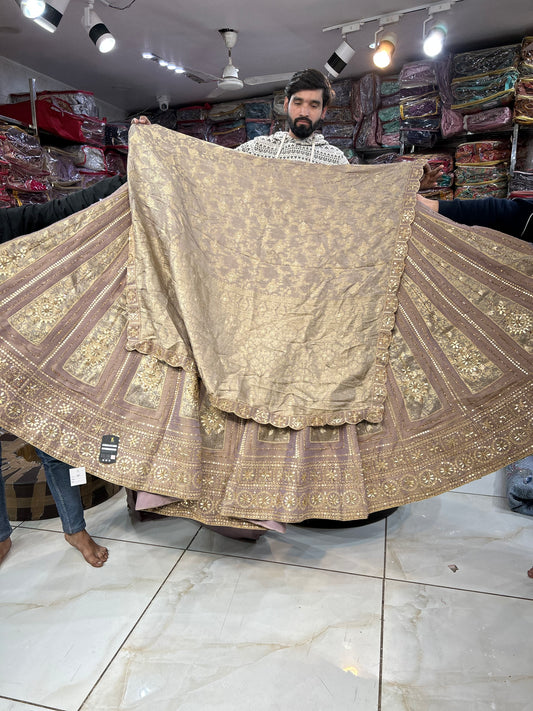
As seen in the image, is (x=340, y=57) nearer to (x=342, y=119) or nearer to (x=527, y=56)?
(x=342, y=119)

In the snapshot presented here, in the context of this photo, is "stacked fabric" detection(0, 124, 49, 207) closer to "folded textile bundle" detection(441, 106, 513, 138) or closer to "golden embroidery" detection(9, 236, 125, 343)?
"golden embroidery" detection(9, 236, 125, 343)

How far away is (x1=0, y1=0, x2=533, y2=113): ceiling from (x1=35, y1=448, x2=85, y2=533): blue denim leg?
3.06 metres

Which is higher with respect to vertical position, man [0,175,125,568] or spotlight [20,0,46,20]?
spotlight [20,0,46,20]

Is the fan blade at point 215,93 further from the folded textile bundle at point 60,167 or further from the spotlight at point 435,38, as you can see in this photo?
the spotlight at point 435,38

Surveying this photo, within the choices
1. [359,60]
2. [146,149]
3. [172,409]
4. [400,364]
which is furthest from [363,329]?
[359,60]

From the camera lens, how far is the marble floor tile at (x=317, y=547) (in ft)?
5.57

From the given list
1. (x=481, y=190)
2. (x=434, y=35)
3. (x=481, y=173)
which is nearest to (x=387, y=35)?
(x=434, y=35)

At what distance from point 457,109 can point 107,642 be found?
4.37 meters

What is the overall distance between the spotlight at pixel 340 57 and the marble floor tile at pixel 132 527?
3.61 metres

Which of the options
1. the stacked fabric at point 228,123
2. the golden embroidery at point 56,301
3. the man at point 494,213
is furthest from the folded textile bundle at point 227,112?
the golden embroidery at point 56,301

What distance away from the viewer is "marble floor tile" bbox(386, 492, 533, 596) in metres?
1.60

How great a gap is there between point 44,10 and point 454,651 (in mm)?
3552

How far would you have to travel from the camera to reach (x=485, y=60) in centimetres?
382

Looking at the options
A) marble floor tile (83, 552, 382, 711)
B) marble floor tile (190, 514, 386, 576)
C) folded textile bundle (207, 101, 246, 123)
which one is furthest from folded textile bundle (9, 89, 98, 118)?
marble floor tile (83, 552, 382, 711)
